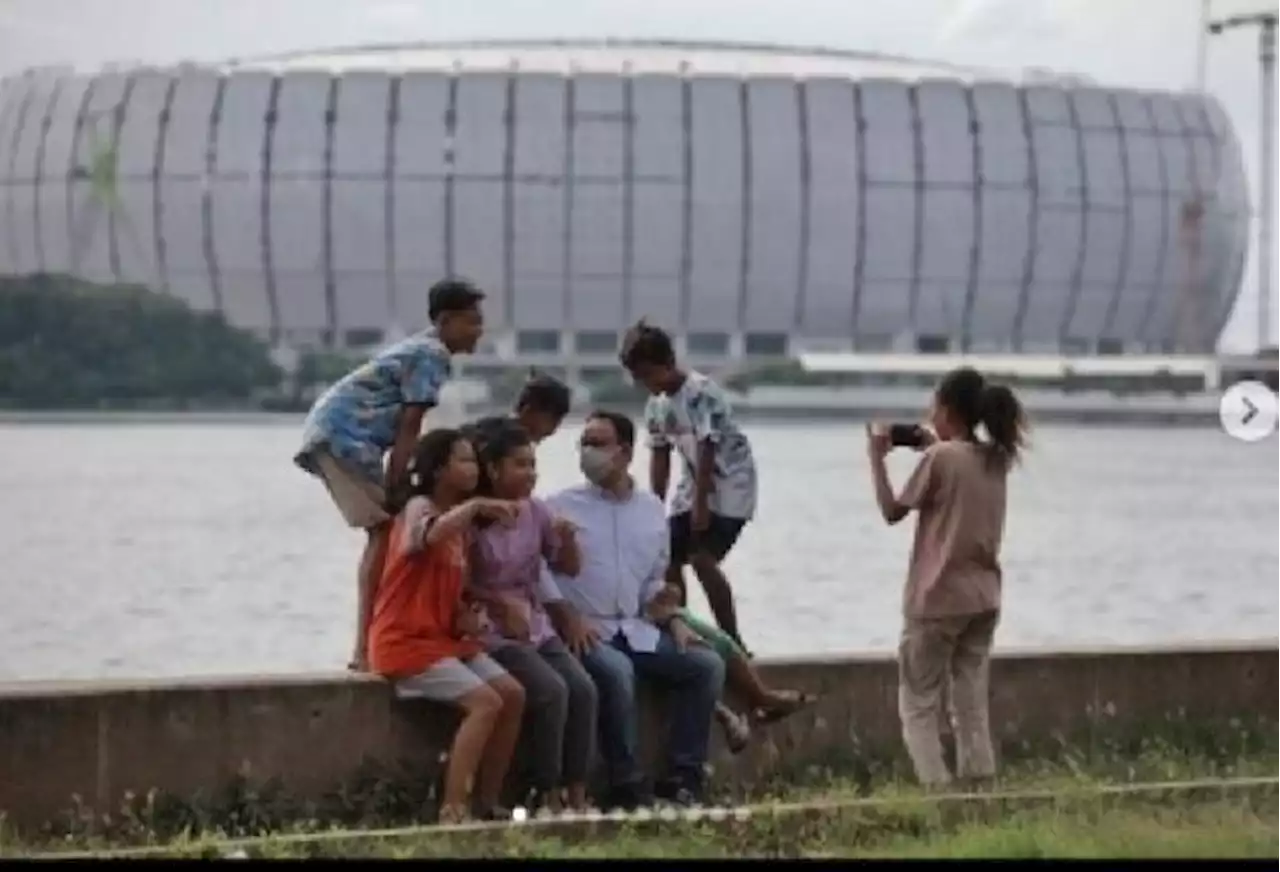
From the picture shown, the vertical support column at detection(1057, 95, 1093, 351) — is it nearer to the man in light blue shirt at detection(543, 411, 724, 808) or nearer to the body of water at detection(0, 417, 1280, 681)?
the body of water at detection(0, 417, 1280, 681)

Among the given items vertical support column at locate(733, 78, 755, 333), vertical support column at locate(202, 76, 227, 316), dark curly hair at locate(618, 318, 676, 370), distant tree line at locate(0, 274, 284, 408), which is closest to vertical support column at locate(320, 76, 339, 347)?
vertical support column at locate(202, 76, 227, 316)

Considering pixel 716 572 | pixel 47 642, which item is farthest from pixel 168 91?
pixel 716 572

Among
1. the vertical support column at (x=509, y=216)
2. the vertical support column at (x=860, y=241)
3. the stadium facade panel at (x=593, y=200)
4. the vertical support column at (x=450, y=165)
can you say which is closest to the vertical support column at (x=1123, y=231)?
the stadium facade panel at (x=593, y=200)

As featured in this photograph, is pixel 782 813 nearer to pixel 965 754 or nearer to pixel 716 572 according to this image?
pixel 965 754

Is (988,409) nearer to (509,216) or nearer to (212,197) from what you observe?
(509,216)

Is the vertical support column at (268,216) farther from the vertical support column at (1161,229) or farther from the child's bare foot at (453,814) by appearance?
the child's bare foot at (453,814)

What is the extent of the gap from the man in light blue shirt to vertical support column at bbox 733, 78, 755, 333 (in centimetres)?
6492

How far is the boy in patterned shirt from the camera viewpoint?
716 cm

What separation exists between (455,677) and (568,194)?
64944 mm

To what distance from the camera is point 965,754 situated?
657 cm

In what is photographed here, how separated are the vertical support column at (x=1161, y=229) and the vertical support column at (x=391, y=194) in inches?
789

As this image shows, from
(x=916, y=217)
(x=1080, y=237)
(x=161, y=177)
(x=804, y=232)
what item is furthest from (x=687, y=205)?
(x=161, y=177)

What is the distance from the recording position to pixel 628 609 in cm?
648

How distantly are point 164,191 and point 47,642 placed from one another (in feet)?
195
